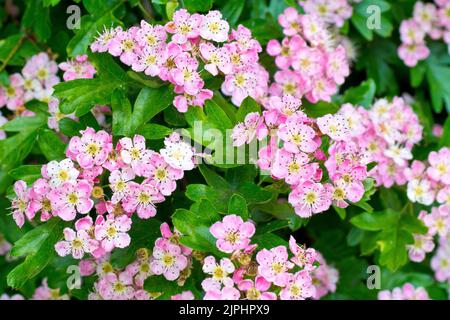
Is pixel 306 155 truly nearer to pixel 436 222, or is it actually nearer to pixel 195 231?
pixel 195 231

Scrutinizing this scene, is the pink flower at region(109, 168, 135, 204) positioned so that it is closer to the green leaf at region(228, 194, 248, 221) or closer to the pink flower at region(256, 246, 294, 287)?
the green leaf at region(228, 194, 248, 221)

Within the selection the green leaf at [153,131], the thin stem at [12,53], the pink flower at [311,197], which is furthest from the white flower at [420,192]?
the thin stem at [12,53]

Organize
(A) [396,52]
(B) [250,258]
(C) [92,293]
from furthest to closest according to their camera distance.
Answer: (A) [396,52] < (C) [92,293] < (B) [250,258]

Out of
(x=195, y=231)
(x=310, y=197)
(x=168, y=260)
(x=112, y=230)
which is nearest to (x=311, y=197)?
(x=310, y=197)

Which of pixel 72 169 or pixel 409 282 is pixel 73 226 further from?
pixel 409 282

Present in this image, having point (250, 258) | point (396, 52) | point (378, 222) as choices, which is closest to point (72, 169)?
point (250, 258)

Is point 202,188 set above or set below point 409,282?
above

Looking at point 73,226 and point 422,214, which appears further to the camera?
point 422,214
